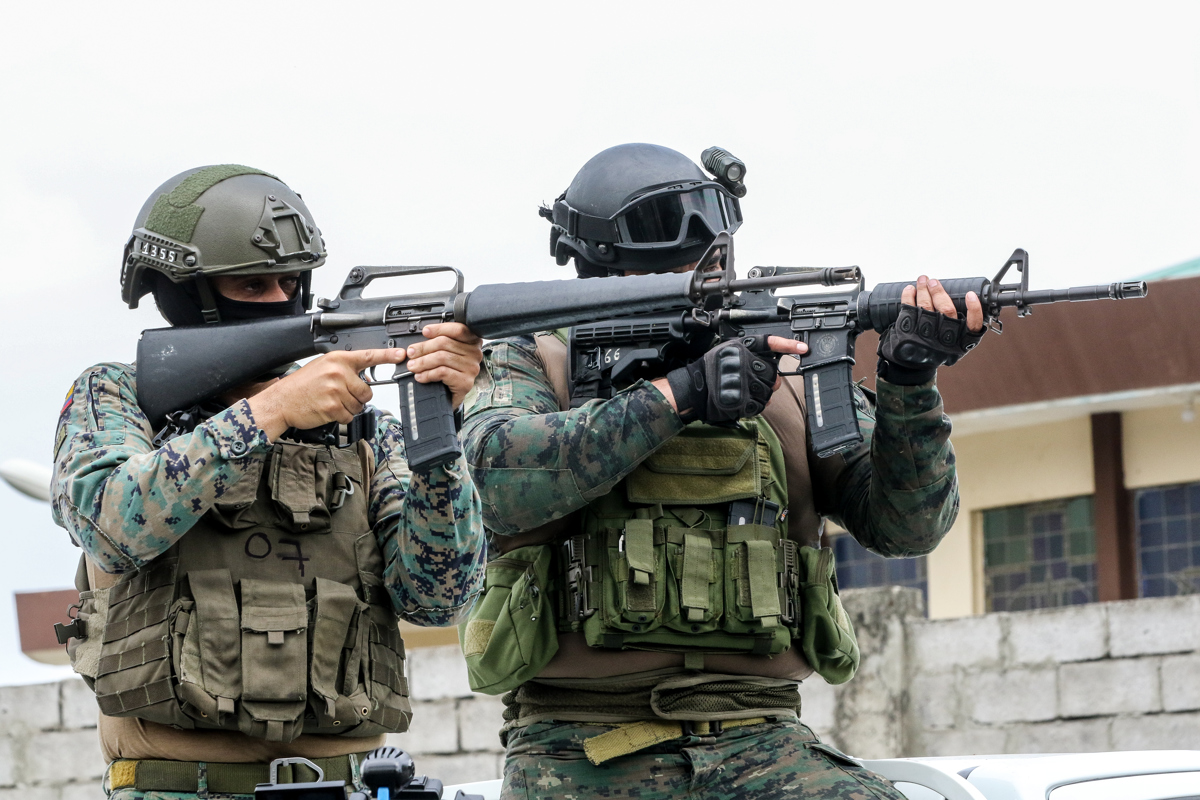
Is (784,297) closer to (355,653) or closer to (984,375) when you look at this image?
(355,653)

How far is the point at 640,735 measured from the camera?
364 centimetres

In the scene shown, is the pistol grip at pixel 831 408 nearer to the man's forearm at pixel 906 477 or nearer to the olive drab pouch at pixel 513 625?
the man's forearm at pixel 906 477

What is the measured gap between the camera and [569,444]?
3.70 metres

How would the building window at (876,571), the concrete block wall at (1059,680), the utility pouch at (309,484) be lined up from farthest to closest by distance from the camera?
the building window at (876,571) < the concrete block wall at (1059,680) < the utility pouch at (309,484)

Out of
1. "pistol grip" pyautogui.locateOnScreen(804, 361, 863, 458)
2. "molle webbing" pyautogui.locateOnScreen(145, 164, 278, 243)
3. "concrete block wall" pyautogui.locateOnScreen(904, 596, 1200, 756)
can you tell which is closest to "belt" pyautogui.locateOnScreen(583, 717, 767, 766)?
"pistol grip" pyautogui.locateOnScreen(804, 361, 863, 458)

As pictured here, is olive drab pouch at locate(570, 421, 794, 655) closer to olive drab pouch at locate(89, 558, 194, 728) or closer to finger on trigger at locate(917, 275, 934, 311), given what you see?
finger on trigger at locate(917, 275, 934, 311)

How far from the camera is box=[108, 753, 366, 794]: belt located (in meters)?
3.38

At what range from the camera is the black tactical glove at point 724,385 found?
3586mm

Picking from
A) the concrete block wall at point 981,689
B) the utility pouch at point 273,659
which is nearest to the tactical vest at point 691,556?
the utility pouch at point 273,659

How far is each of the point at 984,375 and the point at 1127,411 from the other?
1360mm

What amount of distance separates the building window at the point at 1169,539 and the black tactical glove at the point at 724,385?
9.65 m

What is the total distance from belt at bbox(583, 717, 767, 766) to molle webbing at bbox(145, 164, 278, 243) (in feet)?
4.90

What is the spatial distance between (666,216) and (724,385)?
2.27 feet

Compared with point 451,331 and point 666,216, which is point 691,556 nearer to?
point 451,331
